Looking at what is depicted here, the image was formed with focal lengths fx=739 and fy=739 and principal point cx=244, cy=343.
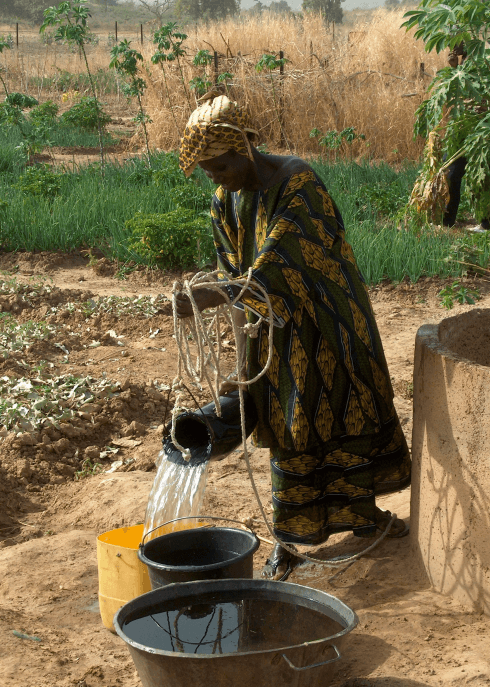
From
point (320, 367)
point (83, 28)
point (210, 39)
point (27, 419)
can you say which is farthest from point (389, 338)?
point (210, 39)

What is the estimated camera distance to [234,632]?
6.99 ft

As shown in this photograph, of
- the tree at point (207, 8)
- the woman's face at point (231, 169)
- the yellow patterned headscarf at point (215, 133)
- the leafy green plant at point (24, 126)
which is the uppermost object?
the tree at point (207, 8)

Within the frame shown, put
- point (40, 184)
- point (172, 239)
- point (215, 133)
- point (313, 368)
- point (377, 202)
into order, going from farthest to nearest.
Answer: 1. point (40, 184)
2. point (377, 202)
3. point (172, 239)
4. point (313, 368)
5. point (215, 133)

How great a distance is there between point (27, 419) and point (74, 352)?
1224mm

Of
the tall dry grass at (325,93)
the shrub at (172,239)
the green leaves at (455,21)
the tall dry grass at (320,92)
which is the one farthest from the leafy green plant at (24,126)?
the green leaves at (455,21)

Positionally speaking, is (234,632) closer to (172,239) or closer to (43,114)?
(172,239)

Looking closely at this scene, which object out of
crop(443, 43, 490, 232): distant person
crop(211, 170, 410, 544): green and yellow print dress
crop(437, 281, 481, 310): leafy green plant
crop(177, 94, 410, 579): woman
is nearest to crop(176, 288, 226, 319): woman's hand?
crop(177, 94, 410, 579): woman

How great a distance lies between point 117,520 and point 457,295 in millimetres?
3425

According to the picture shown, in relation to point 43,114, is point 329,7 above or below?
above

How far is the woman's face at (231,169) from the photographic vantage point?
2369 mm

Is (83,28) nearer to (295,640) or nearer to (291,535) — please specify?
(291,535)

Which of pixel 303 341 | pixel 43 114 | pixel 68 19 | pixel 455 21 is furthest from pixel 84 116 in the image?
pixel 303 341

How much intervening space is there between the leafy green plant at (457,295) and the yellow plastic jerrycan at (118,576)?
147 inches

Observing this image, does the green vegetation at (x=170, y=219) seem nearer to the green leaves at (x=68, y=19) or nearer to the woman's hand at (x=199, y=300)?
the green leaves at (x=68, y=19)
